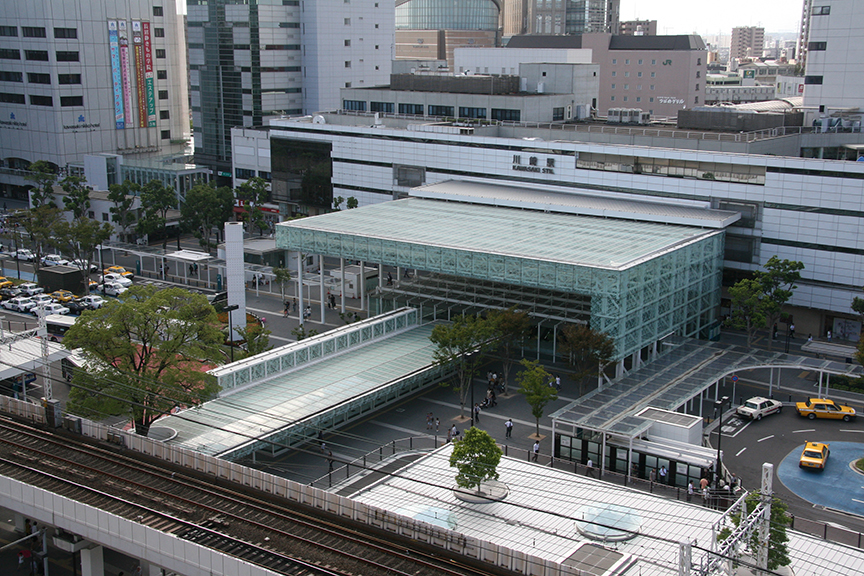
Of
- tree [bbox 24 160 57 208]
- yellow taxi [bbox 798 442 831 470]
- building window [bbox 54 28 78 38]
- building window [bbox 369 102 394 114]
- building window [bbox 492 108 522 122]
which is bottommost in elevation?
yellow taxi [bbox 798 442 831 470]

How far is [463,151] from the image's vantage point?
228 feet

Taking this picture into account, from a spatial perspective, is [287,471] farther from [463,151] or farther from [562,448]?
[463,151]

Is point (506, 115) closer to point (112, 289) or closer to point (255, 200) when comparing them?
point (255, 200)

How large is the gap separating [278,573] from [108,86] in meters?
83.6

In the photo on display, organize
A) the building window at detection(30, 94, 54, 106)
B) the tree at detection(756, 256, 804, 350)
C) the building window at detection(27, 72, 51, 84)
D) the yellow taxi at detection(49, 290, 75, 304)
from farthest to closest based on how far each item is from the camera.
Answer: the building window at detection(30, 94, 54, 106) → the building window at detection(27, 72, 51, 84) → the yellow taxi at detection(49, 290, 75, 304) → the tree at detection(756, 256, 804, 350)

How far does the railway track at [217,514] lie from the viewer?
25.7 metres

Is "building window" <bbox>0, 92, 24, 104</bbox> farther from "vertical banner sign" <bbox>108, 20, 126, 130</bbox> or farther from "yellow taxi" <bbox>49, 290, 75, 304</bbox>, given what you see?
"yellow taxi" <bbox>49, 290, 75, 304</bbox>

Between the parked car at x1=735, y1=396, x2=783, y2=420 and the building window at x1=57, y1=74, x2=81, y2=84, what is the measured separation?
7657cm

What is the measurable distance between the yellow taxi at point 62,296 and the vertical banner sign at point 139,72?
4070 cm

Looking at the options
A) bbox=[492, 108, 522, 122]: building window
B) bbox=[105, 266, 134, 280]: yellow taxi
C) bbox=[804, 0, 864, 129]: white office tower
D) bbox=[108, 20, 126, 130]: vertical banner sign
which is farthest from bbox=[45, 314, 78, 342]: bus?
bbox=[804, 0, 864, 129]: white office tower

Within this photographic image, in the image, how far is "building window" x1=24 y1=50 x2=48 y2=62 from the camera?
301ft

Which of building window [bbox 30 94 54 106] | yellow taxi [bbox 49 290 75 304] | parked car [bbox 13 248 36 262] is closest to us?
yellow taxi [bbox 49 290 75 304]

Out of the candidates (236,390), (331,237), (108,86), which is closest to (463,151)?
(331,237)

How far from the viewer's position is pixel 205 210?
251ft
